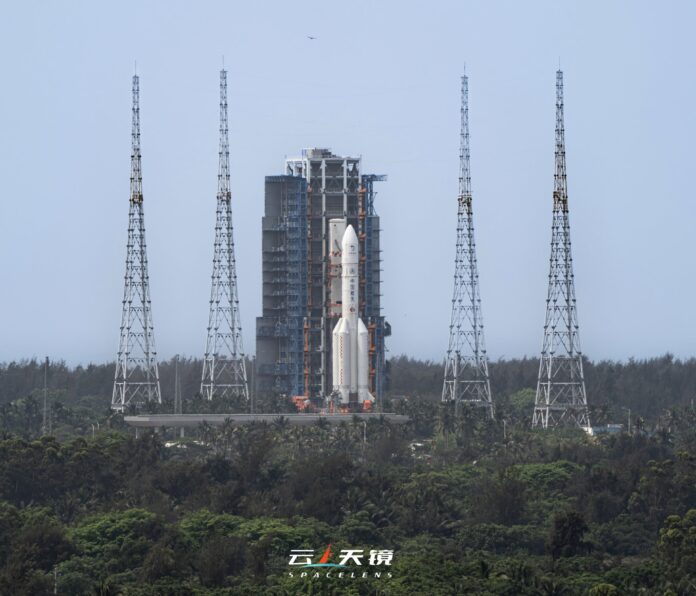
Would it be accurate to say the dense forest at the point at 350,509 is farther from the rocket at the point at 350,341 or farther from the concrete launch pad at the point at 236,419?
the rocket at the point at 350,341

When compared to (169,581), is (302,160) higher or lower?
higher

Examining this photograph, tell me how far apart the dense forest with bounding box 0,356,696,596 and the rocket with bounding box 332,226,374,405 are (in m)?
6.30

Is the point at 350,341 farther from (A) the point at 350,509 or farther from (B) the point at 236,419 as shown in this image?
(A) the point at 350,509

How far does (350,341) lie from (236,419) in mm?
11157

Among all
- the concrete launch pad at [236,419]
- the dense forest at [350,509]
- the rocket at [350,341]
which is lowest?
the dense forest at [350,509]

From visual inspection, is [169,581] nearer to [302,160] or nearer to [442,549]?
[442,549]

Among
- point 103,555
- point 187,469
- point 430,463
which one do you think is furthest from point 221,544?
point 430,463

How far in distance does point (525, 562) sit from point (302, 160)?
74496mm

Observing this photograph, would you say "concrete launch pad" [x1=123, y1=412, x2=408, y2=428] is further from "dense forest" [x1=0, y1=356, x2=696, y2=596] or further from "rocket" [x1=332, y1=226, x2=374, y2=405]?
"rocket" [x1=332, y1=226, x2=374, y2=405]

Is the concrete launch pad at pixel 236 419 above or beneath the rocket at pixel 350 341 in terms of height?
beneath

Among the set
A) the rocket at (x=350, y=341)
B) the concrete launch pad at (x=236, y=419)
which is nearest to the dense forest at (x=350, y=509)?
the concrete launch pad at (x=236, y=419)

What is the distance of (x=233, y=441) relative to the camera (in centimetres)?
15538

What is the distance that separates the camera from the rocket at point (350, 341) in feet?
548

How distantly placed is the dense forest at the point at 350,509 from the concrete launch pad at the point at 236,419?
1.11m
